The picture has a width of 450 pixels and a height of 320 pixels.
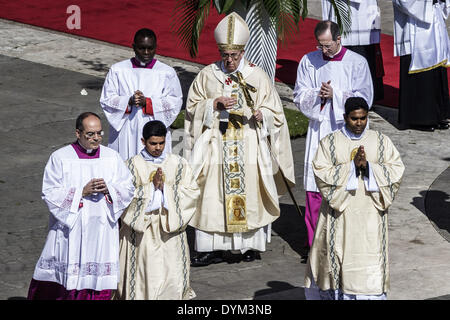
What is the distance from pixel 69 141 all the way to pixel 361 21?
3970 millimetres

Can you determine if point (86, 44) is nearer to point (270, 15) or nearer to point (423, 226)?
point (270, 15)

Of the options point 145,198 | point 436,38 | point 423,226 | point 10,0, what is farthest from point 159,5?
point 145,198

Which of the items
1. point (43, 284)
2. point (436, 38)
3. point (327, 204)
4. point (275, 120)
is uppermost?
point (436, 38)

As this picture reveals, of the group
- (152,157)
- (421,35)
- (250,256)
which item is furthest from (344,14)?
(152,157)

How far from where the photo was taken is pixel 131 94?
11.2 meters

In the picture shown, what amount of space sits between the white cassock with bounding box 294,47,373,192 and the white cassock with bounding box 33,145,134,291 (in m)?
2.59

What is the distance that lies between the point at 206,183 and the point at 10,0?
39.7 ft

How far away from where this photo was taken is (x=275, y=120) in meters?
11.0

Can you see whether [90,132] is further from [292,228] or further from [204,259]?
[292,228]

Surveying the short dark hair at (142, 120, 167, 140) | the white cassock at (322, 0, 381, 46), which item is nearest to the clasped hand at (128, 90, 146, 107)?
the short dark hair at (142, 120, 167, 140)

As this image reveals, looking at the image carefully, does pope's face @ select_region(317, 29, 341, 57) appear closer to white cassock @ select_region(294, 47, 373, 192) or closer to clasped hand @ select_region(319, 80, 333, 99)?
white cassock @ select_region(294, 47, 373, 192)

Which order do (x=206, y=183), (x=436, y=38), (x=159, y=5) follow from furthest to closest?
(x=159, y=5) < (x=436, y=38) < (x=206, y=183)

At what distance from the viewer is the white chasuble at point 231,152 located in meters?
11.0

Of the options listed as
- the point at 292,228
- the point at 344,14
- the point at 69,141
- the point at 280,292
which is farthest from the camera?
the point at 344,14
